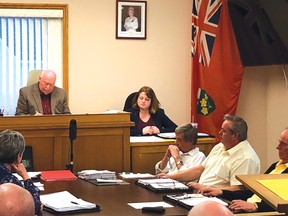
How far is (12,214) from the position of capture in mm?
1947

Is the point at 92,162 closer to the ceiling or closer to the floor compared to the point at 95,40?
closer to the floor

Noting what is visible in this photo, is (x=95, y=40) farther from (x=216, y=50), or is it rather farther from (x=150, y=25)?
(x=216, y=50)

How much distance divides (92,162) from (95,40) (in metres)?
2.51

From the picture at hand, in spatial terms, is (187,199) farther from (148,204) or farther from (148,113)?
(148,113)

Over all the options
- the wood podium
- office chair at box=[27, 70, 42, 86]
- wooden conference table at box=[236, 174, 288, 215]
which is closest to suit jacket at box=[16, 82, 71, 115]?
office chair at box=[27, 70, 42, 86]

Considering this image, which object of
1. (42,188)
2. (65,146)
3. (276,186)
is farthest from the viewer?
(65,146)

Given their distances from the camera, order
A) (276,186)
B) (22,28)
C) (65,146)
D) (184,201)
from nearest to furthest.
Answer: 1. (276,186)
2. (184,201)
3. (65,146)
4. (22,28)

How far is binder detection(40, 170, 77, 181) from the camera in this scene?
446cm

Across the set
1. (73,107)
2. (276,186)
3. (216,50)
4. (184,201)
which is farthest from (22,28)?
(276,186)

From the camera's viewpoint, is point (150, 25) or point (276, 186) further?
point (150, 25)

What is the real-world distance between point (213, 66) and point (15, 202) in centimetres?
544

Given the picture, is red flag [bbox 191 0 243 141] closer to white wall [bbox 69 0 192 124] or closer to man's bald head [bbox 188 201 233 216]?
white wall [bbox 69 0 192 124]

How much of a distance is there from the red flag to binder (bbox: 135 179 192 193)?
2910 mm

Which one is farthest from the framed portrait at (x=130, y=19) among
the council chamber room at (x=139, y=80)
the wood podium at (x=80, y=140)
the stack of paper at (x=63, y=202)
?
the stack of paper at (x=63, y=202)
